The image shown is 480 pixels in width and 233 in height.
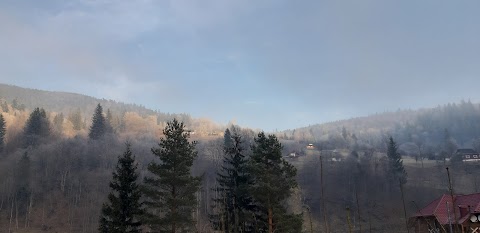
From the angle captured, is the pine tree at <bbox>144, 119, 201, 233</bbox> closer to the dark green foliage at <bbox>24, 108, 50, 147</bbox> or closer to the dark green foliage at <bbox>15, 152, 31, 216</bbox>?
the dark green foliage at <bbox>15, 152, 31, 216</bbox>

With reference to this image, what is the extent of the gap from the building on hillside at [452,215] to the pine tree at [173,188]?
2663cm

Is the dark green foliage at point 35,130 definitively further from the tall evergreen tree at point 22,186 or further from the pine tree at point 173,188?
the pine tree at point 173,188

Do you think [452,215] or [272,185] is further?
[452,215]

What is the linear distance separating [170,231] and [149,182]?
372cm

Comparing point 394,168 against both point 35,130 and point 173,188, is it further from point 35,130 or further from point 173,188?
point 35,130

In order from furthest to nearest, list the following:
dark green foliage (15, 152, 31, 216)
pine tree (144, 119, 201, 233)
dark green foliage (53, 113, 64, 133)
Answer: dark green foliage (53, 113, 64, 133), dark green foliage (15, 152, 31, 216), pine tree (144, 119, 201, 233)

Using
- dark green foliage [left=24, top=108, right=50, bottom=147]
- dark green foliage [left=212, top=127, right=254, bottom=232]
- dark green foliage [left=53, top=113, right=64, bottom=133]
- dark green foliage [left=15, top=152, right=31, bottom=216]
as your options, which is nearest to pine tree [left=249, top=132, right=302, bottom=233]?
dark green foliage [left=212, top=127, right=254, bottom=232]

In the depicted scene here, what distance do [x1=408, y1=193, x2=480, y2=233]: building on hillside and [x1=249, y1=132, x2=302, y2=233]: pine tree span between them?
781 inches

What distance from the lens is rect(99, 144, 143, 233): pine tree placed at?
28719mm

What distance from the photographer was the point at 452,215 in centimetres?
4791

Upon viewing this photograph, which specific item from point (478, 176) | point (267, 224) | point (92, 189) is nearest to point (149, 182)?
point (267, 224)

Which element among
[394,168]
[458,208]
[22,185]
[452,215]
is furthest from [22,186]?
[394,168]

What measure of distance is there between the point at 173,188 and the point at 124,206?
11.7ft

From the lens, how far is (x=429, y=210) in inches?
2020
